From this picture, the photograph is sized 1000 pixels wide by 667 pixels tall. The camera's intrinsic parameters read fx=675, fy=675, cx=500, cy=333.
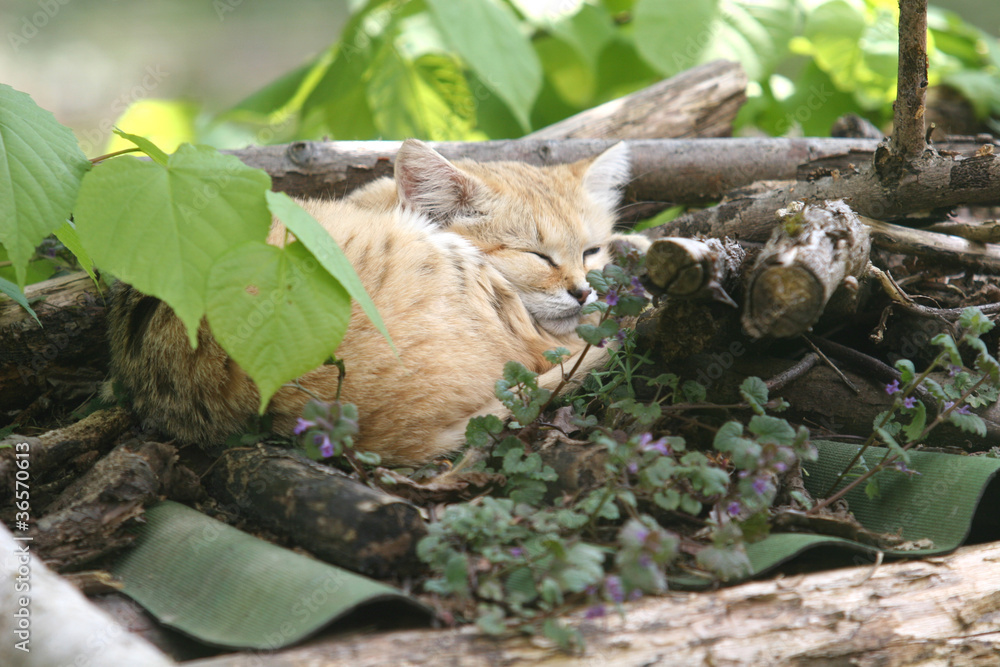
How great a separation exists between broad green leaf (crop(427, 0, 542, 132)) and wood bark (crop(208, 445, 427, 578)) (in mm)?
1793

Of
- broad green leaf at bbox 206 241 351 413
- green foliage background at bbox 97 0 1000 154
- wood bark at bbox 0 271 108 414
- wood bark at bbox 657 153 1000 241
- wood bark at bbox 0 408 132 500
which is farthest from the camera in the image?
green foliage background at bbox 97 0 1000 154

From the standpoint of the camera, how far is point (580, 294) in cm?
209

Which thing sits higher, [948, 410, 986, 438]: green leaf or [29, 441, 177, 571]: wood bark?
[29, 441, 177, 571]: wood bark

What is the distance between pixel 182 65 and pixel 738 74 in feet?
12.6

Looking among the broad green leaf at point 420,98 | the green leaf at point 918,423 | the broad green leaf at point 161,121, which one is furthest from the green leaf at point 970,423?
the broad green leaf at point 161,121

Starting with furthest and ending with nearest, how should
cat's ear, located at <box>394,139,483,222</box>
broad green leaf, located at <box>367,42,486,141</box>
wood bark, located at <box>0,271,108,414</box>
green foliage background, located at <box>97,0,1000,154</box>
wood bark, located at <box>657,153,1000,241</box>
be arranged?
1. broad green leaf, located at <box>367,42,486,141</box>
2. green foliage background, located at <box>97,0,1000,154</box>
3. cat's ear, located at <box>394,139,483,222</box>
4. wood bark, located at <box>0,271,108,414</box>
5. wood bark, located at <box>657,153,1000,241</box>

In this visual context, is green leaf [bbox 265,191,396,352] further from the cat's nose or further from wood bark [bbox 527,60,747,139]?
wood bark [bbox 527,60,747,139]

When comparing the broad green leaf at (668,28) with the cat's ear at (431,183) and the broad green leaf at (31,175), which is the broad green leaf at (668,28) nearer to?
the cat's ear at (431,183)

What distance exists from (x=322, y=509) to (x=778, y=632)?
77 cm

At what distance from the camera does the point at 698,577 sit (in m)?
1.11

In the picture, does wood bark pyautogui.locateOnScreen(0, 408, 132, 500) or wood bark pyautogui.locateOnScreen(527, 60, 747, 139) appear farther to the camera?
wood bark pyautogui.locateOnScreen(527, 60, 747, 139)

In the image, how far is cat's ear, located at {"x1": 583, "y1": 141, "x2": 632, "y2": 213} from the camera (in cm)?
245

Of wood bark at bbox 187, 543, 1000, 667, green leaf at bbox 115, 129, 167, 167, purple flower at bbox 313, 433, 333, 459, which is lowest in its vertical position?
wood bark at bbox 187, 543, 1000, 667

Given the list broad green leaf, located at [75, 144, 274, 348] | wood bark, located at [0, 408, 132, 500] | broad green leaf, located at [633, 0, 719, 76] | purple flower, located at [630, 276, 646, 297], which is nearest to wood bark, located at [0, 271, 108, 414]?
wood bark, located at [0, 408, 132, 500]
